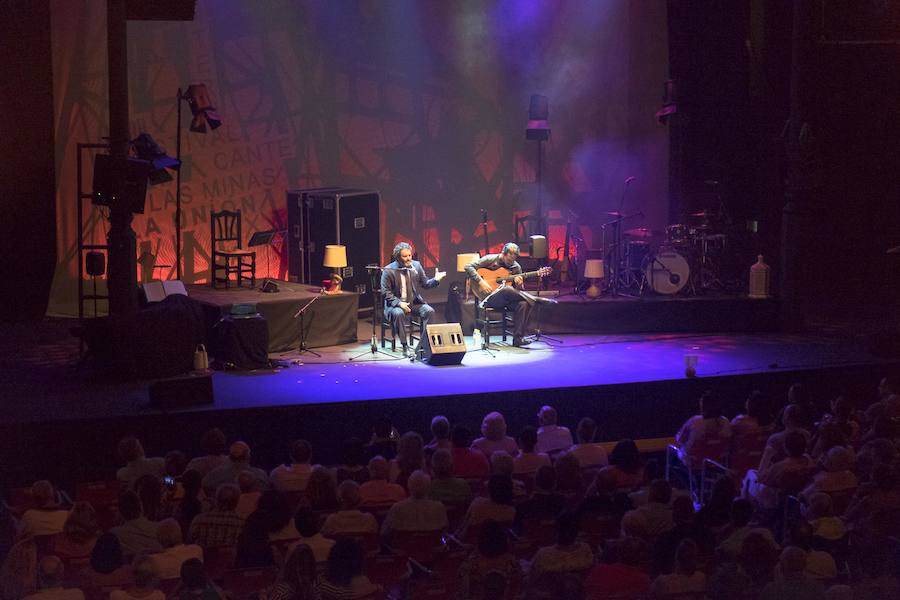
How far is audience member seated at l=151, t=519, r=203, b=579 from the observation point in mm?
5344

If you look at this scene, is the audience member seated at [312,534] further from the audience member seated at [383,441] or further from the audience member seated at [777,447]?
the audience member seated at [777,447]

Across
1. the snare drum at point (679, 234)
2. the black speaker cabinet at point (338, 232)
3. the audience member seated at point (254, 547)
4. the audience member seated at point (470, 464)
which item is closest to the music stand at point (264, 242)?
the black speaker cabinet at point (338, 232)

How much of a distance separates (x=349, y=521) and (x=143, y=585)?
3.89ft

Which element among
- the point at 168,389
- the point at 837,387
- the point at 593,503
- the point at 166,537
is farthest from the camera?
the point at 837,387

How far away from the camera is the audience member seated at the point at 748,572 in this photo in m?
5.21

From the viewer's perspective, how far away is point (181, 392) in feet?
29.9

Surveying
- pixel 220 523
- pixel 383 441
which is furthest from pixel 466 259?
pixel 220 523

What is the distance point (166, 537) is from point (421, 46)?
1022 cm

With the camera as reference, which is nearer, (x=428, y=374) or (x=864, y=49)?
(x=428, y=374)

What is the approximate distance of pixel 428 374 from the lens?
34.9 feet

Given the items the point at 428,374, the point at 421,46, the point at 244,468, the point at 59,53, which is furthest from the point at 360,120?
the point at 244,468

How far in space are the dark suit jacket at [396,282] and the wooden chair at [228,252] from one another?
186 cm

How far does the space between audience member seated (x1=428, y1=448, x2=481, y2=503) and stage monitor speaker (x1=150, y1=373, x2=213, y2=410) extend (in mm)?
3183

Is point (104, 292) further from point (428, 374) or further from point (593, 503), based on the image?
point (593, 503)
